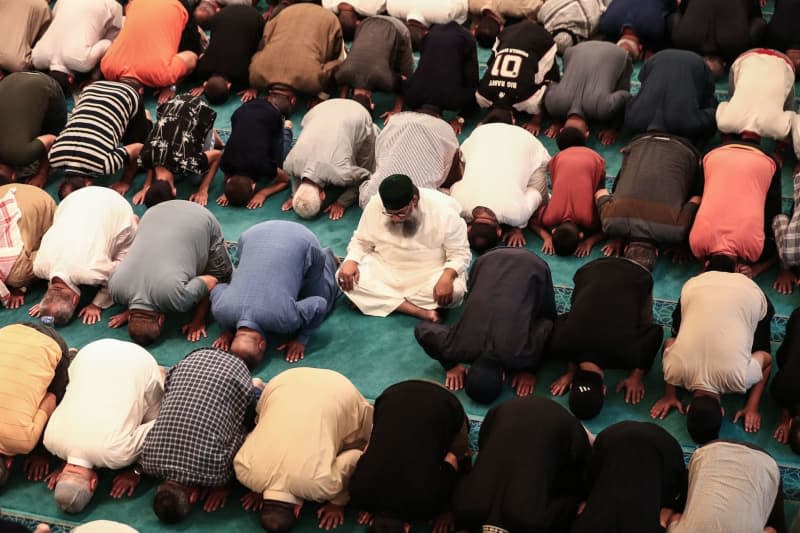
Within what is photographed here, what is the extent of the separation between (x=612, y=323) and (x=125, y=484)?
86.5 inches

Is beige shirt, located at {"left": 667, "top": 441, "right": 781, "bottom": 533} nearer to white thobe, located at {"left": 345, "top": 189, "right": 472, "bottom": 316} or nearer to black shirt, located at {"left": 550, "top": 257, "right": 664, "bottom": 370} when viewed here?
black shirt, located at {"left": 550, "top": 257, "right": 664, "bottom": 370}

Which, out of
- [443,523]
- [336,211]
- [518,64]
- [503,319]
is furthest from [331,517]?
[518,64]

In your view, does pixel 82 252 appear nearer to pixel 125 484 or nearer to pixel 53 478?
pixel 53 478

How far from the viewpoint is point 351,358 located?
19.7ft

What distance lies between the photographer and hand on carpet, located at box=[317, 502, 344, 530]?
5.22 meters

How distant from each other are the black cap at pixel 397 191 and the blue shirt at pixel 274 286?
0.46 metres

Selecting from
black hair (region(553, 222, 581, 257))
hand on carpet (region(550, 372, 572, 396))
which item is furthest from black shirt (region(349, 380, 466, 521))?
black hair (region(553, 222, 581, 257))

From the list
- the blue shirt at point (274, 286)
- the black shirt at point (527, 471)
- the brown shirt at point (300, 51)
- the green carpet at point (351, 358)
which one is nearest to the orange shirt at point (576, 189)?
the green carpet at point (351, 358)

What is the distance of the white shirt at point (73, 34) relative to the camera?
778 cm

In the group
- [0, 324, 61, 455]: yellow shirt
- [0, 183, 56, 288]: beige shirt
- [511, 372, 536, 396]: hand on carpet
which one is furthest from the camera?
[0, 183, 56, 288]: beige shirt

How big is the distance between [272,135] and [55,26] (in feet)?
6.19

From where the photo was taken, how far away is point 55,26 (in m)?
7.90

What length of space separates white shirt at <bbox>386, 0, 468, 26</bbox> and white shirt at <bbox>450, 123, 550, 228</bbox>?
1.25 metres

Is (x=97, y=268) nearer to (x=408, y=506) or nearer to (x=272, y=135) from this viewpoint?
(x=272, y=135)
